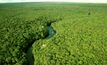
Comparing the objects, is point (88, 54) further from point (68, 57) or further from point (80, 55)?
point (68, 57)

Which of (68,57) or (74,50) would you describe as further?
(74,50)

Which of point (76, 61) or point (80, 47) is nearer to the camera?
point (76, 61)

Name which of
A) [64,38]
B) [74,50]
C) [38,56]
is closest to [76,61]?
[74,50]

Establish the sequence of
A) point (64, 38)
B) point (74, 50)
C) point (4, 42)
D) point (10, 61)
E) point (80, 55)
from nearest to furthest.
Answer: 1. point (10, 61)
2. point (80, 55)
3. point (74, 50)
4. point (4, 42)
5. point (64, 38)

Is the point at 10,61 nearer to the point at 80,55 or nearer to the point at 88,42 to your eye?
the point at 80,55

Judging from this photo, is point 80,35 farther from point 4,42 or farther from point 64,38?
point 4,42

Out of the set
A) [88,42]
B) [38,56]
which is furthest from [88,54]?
[38,56]

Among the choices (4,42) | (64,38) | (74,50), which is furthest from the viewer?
(64,38)

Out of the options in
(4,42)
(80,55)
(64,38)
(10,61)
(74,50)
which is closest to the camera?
(10,61)
